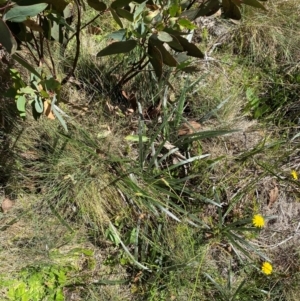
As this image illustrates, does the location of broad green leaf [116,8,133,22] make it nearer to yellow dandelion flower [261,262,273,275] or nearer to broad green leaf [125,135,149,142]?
broad green leaf [125,135,149,142]

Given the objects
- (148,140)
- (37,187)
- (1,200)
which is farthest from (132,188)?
(1,200)

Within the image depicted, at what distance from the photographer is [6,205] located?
83.4 inches

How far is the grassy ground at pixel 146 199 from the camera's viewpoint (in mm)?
2117

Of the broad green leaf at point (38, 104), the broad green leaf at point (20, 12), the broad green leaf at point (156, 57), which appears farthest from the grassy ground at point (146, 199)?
the broad green leaf at point (20, 12)

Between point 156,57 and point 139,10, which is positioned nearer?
point 139,10

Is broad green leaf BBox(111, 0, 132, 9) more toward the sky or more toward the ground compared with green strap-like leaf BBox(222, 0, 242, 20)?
more toward the sky

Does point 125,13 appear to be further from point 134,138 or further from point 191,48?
point 134,138

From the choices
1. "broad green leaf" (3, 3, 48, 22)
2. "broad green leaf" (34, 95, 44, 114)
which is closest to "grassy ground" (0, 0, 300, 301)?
"broad green leaf" (34, 95, 44, 114)

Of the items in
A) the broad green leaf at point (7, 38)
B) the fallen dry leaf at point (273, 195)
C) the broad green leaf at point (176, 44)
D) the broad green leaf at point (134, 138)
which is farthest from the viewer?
the fallen dry leaf at point (273, 195)

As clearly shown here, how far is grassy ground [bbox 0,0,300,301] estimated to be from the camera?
6.95ft

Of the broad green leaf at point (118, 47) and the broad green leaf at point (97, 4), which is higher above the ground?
the broad green leaf at point (97, 4)

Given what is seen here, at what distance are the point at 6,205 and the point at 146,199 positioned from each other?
0.63m

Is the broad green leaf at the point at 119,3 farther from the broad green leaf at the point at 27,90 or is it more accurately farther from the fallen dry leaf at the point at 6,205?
the fallen dry leaf at the point at 6,205

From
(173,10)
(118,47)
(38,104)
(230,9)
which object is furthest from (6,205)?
(230,9)
